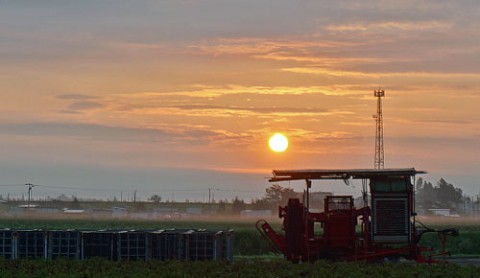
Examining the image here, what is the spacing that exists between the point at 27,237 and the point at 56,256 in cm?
156

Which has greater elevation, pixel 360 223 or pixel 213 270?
pixel 360 223

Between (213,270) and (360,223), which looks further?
(360,223)

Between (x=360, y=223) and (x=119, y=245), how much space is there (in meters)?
9.46

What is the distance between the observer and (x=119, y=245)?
43.0m

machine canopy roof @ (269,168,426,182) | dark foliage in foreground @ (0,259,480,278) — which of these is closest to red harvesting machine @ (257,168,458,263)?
machine canopy roof @ (269,168,426,182)

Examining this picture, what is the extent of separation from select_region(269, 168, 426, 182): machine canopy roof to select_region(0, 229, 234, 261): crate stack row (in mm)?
3705

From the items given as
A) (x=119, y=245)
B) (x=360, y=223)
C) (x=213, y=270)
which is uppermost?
(x=360, y=223)

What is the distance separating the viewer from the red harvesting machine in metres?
41.0

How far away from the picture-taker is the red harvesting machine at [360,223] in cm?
4100

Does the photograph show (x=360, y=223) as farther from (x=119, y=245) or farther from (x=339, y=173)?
(x=119, y=245)

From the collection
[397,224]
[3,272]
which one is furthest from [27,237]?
[397,224]

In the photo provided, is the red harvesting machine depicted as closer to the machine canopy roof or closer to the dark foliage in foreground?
the machine canopy roof

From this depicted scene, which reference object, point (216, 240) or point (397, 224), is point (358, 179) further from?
point (216, 240)

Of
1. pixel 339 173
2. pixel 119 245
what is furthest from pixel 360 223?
pixel 119 245
